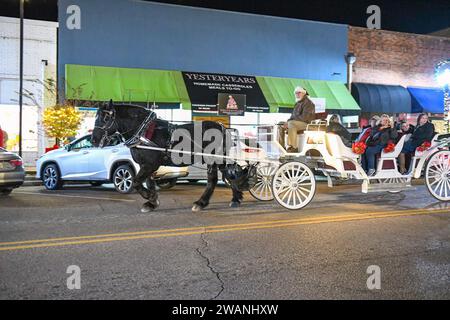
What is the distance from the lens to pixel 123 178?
1241 centimetres

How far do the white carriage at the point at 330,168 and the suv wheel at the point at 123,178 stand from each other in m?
3.85

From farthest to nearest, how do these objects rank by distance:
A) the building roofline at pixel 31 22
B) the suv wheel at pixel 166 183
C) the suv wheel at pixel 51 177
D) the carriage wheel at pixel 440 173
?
the building roofline at pixel 31 22
the suv wheel at pixel 51 177
the suv wheel at pixel 166 183
the carriage wheel at pixel 440 173

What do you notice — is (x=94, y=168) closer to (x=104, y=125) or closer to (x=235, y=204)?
(x=104, y=125)

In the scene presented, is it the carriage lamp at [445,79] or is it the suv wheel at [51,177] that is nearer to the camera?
the suv wheel at [51,177]

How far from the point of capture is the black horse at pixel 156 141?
28.4 ft

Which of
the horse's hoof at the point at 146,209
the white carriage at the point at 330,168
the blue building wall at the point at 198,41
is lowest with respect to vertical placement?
the horse's hoof at the point at 146,209

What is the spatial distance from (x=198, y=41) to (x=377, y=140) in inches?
535

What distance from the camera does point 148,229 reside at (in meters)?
7.11

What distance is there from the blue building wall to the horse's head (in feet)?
38.7

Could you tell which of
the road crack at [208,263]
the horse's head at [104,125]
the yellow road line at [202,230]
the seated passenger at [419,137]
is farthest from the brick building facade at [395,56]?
the road crack at [208,263]

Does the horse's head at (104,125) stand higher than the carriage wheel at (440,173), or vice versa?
the horse's head at (104,125)

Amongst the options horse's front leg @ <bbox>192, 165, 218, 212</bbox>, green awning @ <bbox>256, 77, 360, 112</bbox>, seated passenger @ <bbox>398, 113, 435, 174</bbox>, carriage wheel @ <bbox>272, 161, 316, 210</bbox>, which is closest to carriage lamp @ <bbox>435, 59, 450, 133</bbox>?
green awning @ <bbox>256, 77, 360, 112</bbox>

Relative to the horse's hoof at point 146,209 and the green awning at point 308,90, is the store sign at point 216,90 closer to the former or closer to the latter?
the green awning at point 308,90
